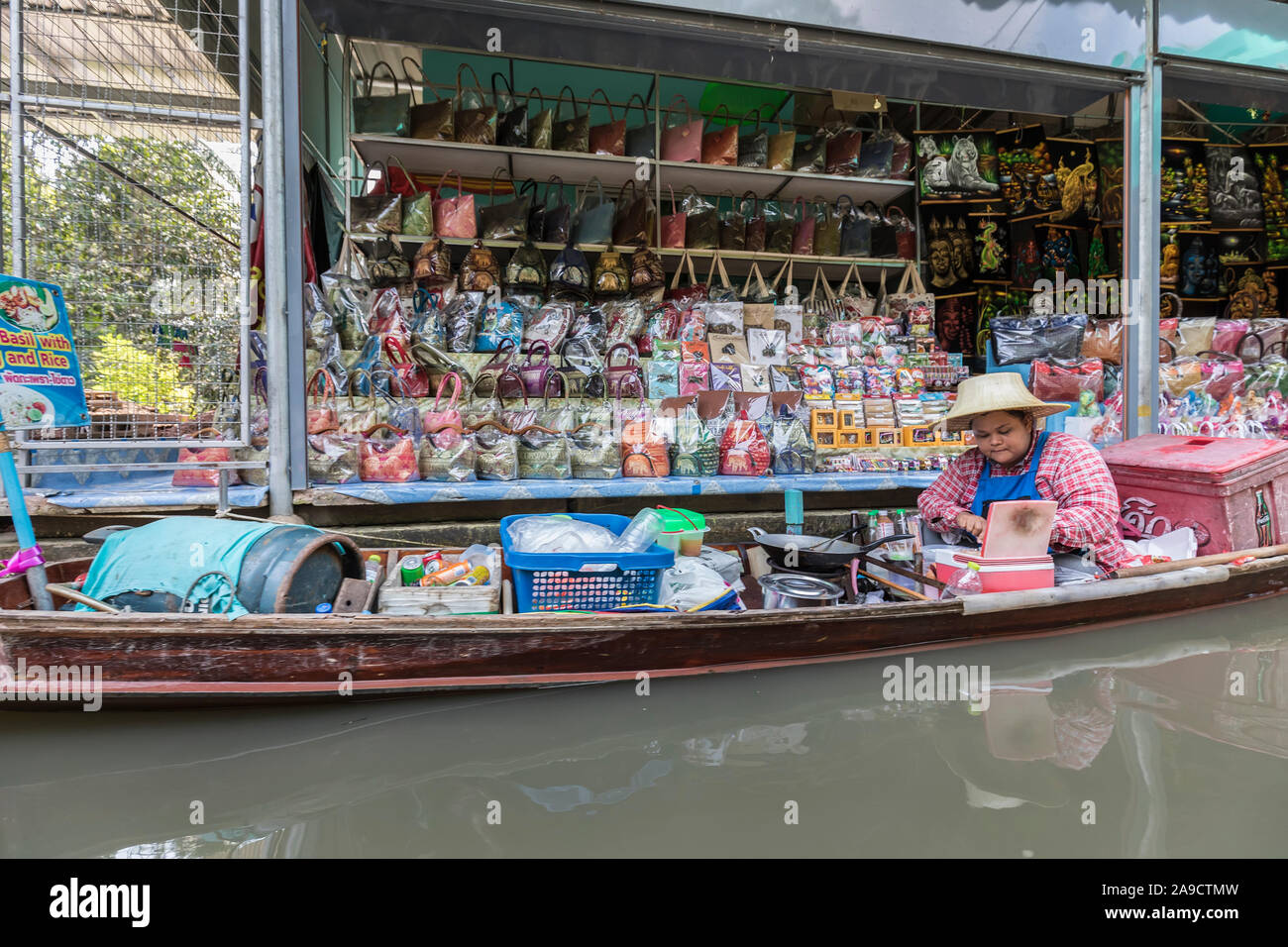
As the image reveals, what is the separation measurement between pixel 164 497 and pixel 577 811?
2794 mm

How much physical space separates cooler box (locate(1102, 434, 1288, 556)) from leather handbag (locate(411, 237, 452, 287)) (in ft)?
13.5

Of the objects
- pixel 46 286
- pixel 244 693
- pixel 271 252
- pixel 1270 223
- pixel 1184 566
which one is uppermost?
pixel 1270 223

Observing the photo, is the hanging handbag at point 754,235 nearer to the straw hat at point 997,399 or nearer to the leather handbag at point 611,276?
the leather handbag at point 611,276

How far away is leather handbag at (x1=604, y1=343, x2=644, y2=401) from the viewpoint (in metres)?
4.90

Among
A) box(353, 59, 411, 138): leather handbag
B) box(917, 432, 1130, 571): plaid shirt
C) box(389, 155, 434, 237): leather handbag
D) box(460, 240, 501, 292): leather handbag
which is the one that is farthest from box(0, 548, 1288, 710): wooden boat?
box(353, 59, 411, 138): leather handbag

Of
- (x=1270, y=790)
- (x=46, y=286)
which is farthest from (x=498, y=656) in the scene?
(x=1270, y=790)

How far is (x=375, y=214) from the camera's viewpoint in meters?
4.99

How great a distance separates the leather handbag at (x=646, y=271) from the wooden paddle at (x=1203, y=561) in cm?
330

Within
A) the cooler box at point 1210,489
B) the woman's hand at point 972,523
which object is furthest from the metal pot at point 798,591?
the cooler box at point 1210,489

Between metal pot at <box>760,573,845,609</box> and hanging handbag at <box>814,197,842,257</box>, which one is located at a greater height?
hanging handbag at <box>814,197,842,257</box>

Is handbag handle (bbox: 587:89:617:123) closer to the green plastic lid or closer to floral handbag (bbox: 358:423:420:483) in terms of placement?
floral handbag (bbox: 358:423:420:483)

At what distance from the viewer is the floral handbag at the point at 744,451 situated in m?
4.62

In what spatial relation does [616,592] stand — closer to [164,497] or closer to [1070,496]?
[1070,496]

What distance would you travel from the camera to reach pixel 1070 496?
3180 mm
